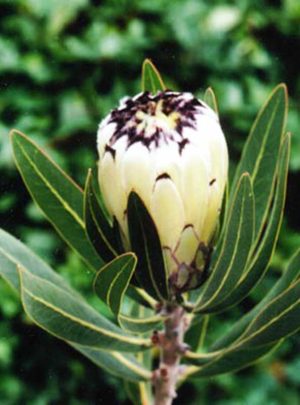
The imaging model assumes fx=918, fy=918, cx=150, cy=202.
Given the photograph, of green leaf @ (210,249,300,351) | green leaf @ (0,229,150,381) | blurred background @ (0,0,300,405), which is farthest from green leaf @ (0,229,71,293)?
blurred background @ (0,0,300,405)

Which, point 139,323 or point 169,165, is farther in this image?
point 139,323

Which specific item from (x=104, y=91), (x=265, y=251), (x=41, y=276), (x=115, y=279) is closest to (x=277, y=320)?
(x=265, y=251)

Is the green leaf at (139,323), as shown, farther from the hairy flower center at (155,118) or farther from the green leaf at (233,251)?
the hairy flower center at (155,118)

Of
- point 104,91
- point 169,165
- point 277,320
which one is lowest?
point 104,91

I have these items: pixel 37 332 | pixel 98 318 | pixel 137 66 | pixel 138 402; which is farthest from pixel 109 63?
pixel 98 318

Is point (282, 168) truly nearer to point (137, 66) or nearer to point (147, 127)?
point (147, 127)

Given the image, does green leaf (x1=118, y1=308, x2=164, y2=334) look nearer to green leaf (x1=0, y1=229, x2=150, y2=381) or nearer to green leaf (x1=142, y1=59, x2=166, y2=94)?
green leaf (x1=0, y1=229, x2=150, y2=381)

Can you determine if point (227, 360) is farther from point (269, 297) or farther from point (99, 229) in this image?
point (99, 229)
